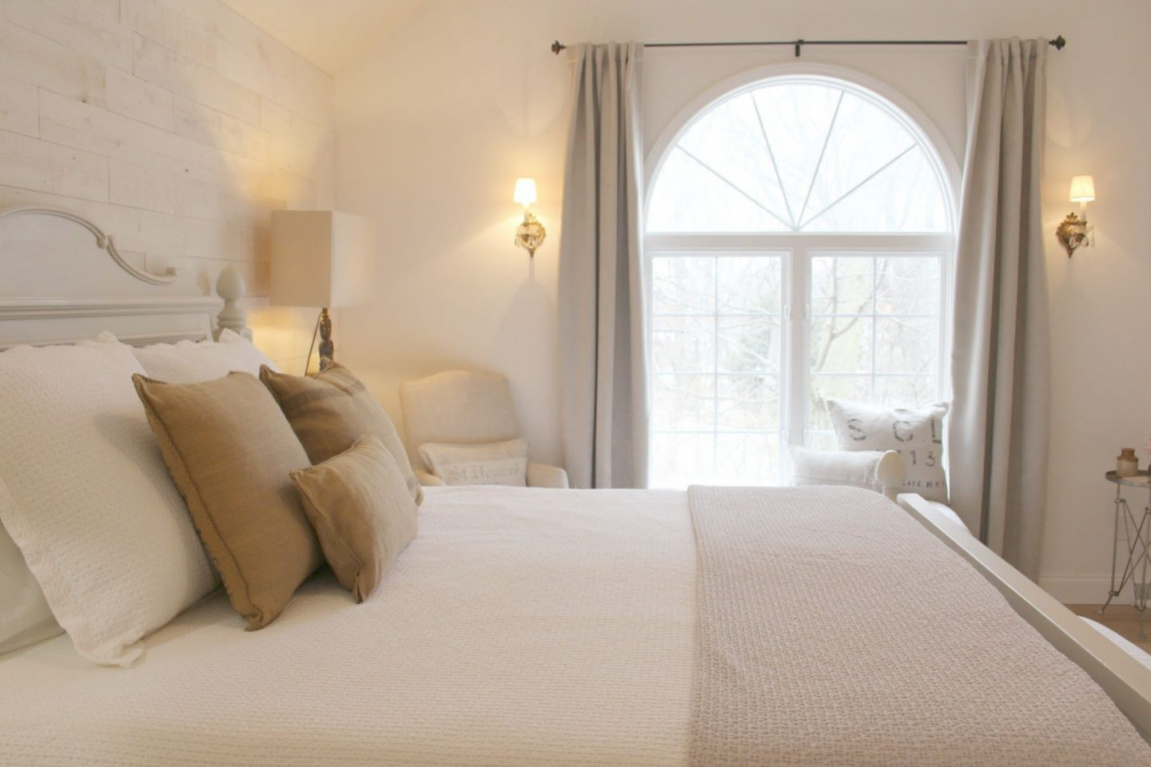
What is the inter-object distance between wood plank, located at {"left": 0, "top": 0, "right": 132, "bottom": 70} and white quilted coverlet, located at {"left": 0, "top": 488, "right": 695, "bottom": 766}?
57.8 inches

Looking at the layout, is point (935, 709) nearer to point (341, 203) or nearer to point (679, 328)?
point (679, 328)

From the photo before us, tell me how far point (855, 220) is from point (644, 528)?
229cm

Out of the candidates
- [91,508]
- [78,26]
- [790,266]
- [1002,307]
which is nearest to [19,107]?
[78,26]

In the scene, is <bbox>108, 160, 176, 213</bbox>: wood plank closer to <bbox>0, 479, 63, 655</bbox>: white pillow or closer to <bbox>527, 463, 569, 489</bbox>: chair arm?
<bbox>0, 479, 63, 655</bbox>: white pillow

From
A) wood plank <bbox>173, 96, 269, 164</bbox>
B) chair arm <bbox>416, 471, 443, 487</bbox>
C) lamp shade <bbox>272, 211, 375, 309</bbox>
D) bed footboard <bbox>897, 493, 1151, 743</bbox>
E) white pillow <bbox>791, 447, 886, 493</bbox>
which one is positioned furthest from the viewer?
white pillow <bbox>791, 447, 886, 493</bbox>

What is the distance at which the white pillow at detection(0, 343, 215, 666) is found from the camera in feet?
4.57

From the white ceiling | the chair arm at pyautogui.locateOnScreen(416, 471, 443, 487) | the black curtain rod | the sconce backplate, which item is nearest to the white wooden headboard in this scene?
the chair arm at pyautogui.locateOnScreen(416, 471, 443, 487)

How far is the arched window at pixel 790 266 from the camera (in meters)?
3.84

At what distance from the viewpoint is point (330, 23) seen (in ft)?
11.4

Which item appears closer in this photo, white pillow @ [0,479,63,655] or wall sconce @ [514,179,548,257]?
white pillow @ [0,479,63,655]

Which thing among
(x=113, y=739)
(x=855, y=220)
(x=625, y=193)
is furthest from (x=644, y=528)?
(x=855, y=220)

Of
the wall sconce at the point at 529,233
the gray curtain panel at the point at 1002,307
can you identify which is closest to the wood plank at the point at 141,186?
the wall sconce at the point at 529,233

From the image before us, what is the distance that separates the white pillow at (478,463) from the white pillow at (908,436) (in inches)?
53.7

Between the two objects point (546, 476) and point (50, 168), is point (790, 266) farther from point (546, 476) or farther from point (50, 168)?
point (50, 168)
